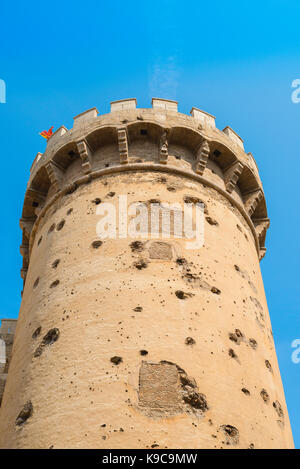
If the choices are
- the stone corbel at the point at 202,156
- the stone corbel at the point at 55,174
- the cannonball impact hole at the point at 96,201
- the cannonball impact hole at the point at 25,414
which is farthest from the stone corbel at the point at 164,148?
the cannonball impact hole at the point at 25,414

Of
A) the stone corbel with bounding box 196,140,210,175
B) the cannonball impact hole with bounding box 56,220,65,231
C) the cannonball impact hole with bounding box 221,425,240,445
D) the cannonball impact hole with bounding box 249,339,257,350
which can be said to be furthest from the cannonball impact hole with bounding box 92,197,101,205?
the cannonball impact hole with bounding box 221,425,240,445

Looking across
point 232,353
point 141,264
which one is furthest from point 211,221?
point 232,353

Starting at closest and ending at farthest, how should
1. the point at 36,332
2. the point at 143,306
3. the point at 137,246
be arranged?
the point at 143,306
the point at 36,332
the point at 137,246

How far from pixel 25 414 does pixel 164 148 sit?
510cm

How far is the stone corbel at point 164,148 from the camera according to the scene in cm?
988

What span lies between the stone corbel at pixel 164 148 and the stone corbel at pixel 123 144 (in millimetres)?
597

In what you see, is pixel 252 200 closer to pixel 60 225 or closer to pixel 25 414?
pixel 60 225

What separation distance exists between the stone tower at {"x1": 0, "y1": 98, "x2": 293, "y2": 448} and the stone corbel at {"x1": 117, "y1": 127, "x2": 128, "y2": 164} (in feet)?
0.07

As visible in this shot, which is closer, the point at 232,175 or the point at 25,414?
the point at 25,414

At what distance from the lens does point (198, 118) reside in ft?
35.6

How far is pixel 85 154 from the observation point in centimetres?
1018
